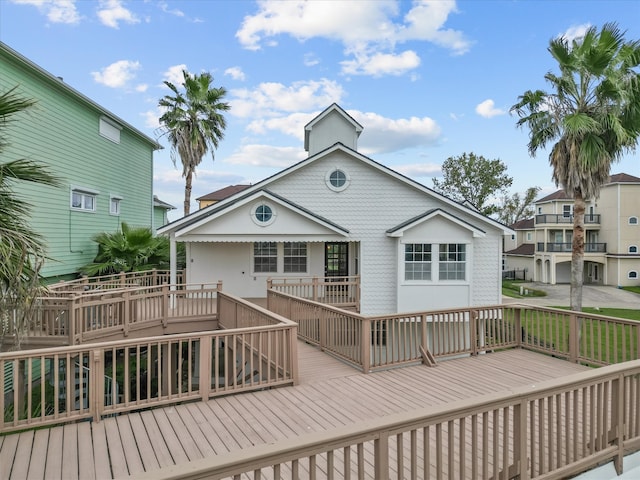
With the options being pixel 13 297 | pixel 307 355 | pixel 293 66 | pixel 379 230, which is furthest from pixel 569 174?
pixel 13 297

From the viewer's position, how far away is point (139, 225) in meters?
20.3

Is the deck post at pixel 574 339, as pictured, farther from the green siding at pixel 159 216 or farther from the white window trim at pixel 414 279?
the green siding at pixel 159 216

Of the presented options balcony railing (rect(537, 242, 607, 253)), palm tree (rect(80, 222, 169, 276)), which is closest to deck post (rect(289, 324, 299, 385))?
palm tree (rect(80, 222, 169, 276))

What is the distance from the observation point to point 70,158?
45.3 ft

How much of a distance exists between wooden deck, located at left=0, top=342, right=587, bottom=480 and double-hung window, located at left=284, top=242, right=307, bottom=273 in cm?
720

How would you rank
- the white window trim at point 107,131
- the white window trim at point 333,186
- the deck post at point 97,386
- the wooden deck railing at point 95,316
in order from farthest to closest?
the white window trim at point 107,131 < the white window trim at point 333,186 < the wooden deck railing at point 95,316 < the deck post at point 97,386

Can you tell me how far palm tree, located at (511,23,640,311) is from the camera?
43.3 feet

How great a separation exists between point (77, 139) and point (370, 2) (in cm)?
1153

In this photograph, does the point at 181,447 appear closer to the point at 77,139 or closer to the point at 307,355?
the point at 307,355

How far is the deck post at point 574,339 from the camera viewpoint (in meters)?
7.40

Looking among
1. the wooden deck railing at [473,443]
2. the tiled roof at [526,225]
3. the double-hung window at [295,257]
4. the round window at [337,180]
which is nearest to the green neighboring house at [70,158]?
the double-hung window at [295,257]

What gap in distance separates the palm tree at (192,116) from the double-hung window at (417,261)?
11870 mm

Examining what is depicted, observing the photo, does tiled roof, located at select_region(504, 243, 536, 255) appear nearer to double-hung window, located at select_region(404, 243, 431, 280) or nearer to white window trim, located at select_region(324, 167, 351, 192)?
double-hung window, located at select_region(404, 243, 431, 280)

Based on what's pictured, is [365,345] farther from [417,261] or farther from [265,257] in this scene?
[265,257]
